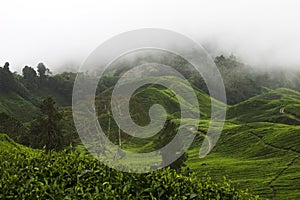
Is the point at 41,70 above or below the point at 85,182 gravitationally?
above

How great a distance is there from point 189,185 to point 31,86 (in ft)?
434

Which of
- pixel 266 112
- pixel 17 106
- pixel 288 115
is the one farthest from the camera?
pixel 266 112

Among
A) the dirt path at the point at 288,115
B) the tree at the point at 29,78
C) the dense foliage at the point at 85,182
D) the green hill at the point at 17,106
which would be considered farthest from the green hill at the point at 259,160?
the tree at the point at 29,78

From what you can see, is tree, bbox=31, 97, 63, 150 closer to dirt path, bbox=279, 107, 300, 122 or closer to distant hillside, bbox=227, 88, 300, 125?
distant hillside, bbox=227, 88, 300, 125

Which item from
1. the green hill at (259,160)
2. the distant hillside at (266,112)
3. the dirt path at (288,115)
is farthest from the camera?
the distant hillside at (266,112)

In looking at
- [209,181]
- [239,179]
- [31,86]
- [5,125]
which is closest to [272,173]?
[239,179]

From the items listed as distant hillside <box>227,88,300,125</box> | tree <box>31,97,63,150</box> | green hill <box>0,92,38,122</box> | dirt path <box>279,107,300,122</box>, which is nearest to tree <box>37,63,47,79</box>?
green hill <box>0,92,38,122</box>

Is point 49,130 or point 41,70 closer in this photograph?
point 49,130

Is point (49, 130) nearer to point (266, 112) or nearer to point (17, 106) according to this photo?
point (17, 106)

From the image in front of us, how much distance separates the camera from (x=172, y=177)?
740 centimetres

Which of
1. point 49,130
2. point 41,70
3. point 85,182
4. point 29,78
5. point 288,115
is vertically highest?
point 288,115

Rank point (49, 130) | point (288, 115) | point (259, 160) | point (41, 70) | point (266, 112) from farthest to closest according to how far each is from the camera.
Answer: point (41, 70) < point (266, 112) < point (288, 115) < point (259, 160) < point (49, 130)

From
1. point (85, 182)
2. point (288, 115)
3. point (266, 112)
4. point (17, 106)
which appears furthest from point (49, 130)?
point (266, 112)

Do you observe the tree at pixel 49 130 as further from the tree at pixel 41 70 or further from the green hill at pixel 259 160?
the tree at pixel 41 70
